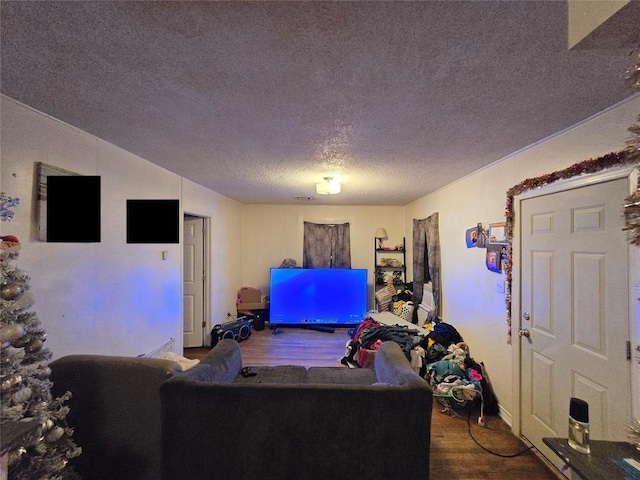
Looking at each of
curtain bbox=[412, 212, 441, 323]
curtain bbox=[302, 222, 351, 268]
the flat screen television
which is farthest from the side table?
curtain bbox=[302, 222, 351, 268]

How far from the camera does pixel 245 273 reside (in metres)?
5.33

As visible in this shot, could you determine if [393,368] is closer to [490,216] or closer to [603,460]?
[603,460]

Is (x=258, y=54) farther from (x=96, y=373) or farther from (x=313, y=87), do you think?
(x=96, y=373)

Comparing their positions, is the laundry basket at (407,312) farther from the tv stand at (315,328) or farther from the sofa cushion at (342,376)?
the sofa cushion at (342,376)

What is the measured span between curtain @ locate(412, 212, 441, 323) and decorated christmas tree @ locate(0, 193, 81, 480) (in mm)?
3842

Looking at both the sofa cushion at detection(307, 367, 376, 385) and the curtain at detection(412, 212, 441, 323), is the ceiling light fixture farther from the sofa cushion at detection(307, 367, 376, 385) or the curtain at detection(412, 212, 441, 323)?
the sofa cushion at detection(307, 367, 376, 385)

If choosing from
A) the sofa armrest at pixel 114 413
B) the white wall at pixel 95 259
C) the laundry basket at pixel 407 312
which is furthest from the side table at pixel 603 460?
the laundry basket at pixel 407 312

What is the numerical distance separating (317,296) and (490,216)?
3.23m

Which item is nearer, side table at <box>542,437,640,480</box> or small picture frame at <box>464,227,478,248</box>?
side table at <box>542,437,640,480</box>

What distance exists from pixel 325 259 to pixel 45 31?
4667mm

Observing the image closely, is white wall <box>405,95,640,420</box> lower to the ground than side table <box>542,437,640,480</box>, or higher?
higher

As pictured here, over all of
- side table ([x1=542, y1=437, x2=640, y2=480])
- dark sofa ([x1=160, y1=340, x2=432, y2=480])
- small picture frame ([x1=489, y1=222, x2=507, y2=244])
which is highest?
small picture frame ([x1=489, y1=222, x2=507, y2=244])

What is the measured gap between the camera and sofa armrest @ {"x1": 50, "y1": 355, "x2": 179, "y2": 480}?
1.46 metres

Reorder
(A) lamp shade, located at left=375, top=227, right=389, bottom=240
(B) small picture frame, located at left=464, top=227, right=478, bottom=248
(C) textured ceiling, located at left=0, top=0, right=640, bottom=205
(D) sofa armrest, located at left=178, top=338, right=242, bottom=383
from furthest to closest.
→ (A) lamp shade, located at left=375, top=227, right=389, bottom=240 → (B) small picture frame, located at left=464, top=227, right=478, bottom=248 → (D) sofa armrest, located at left=178, top=338, right=242, bottom=383 → (C) textured ceiling, located at left=0, top=0, right=640, bottom=205
